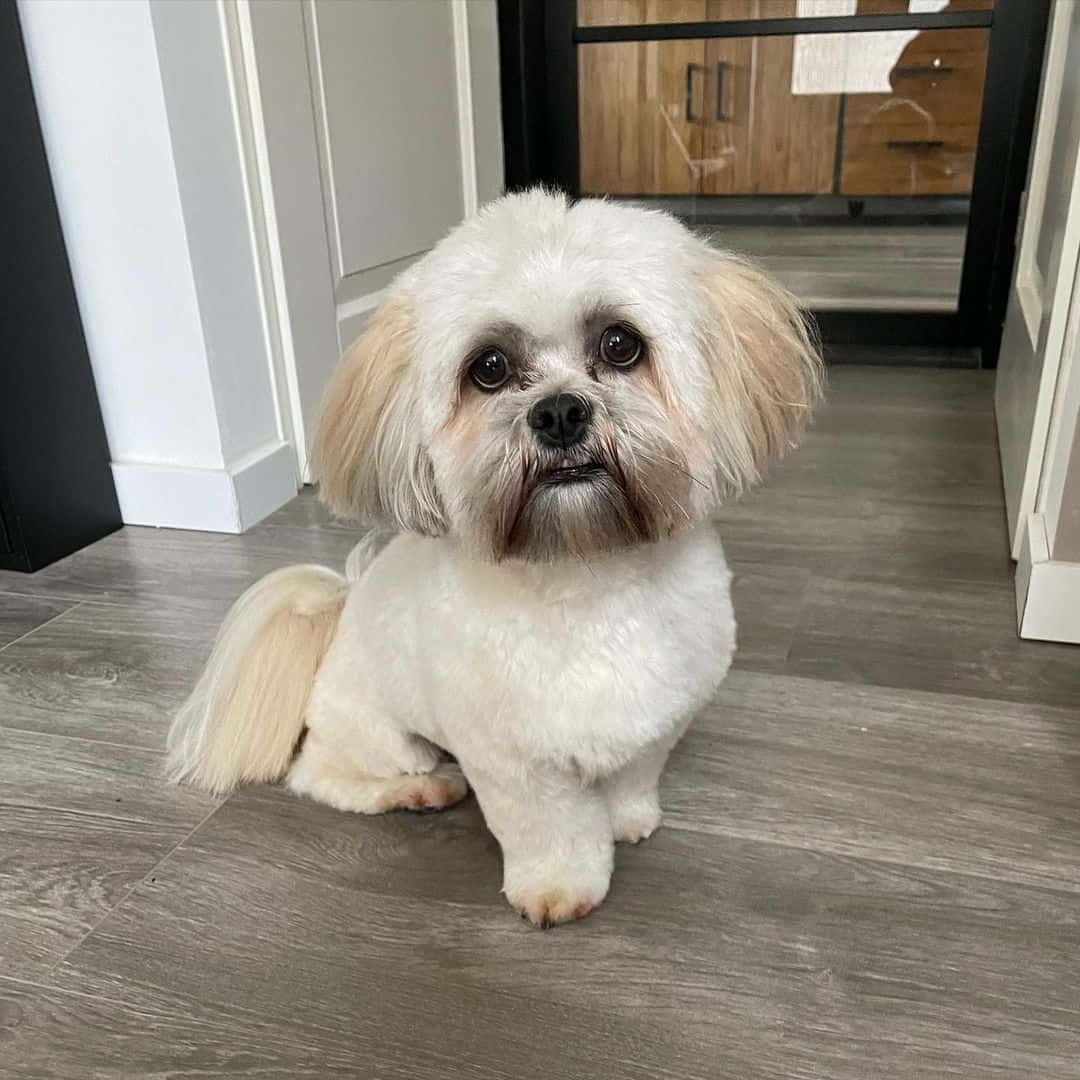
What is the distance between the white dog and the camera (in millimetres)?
768

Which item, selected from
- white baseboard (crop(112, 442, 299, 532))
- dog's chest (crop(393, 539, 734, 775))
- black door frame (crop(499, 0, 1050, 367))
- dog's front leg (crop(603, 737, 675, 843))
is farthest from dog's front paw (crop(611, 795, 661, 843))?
black door frame (crop(499, 0, 1050, 367))

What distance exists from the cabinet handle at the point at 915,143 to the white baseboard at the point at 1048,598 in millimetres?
1617

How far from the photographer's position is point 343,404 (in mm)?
846

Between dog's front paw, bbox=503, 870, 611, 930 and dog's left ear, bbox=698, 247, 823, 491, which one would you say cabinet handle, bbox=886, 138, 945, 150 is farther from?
dog's front paw, bbox=503, 870, 611, 930

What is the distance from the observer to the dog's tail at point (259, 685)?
3.61ft

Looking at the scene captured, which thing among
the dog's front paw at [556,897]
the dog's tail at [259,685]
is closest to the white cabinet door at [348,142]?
the dog's tail at [259,685]

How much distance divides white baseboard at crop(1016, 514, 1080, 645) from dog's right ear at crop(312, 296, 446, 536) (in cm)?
89

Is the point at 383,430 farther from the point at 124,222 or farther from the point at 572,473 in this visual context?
the point at 124,222

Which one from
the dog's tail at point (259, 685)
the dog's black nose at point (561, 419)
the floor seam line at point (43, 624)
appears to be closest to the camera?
the dog's black nose at point (561, 419)

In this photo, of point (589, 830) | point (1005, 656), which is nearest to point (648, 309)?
point (589, 830)

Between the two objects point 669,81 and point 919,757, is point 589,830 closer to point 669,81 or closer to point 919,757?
point 919,757

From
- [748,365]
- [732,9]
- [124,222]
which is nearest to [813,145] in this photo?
[732,9]

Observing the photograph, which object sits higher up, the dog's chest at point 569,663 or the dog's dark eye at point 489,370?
the dog's dark eye at point 489,370

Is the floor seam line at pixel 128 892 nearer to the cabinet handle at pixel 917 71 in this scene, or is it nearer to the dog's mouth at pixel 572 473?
the dog's mouth at pixel 572 473
